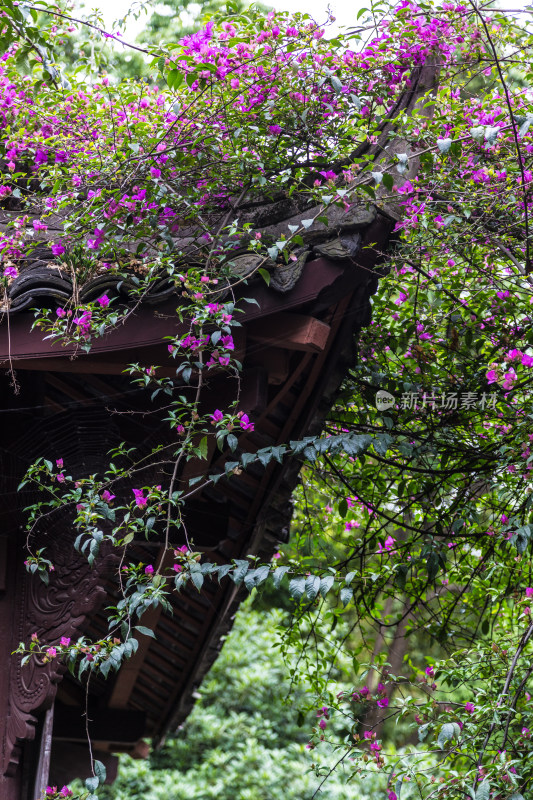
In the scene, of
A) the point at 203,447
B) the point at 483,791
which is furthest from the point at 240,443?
the point at 483,791

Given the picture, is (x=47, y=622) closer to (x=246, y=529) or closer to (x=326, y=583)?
(x=246, y=529)

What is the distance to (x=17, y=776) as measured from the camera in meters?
3.17

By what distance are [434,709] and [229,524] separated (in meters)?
1.31

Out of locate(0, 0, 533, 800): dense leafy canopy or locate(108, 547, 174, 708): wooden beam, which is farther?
locate(108, 547, 174, 708): wooden beam

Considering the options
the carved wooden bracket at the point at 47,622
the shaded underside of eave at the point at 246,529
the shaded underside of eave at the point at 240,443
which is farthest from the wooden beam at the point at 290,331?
the carved wooden bracket at the point at 47,622

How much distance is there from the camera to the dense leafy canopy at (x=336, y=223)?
8.43 feet

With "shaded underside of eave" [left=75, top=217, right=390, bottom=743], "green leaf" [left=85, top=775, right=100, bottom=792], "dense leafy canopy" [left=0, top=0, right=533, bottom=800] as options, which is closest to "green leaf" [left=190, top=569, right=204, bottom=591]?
"dense leafy canopy" [left=0, top=0, right=533, bottom=800]

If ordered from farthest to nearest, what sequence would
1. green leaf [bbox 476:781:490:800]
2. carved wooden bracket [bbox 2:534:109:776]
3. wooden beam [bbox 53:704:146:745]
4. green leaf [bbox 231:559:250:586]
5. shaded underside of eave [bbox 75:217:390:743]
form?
wooden beam [bbox 53:704:146:745], shaded underside of eave [bbox 75:217:390:743], carved wooden bracket [bbox 2:534:109:776], green leaf [bbox 231:559:250:586], green leaf [bbox 476:781:490:800]

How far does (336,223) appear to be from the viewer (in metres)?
2.64

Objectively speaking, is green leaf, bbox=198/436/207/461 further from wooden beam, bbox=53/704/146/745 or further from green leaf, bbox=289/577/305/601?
wooden beam, bbox=53/704/146/745

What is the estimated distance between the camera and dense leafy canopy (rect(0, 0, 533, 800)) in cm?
257

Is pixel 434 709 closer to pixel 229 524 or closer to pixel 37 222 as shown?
pixel 229 524

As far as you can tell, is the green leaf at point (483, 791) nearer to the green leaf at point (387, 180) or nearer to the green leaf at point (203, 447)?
the green leaf at point (203, 447)

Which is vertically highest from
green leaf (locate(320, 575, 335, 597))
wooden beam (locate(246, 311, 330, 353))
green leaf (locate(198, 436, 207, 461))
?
wooden beam (locate(246, 311, 330, 353))
